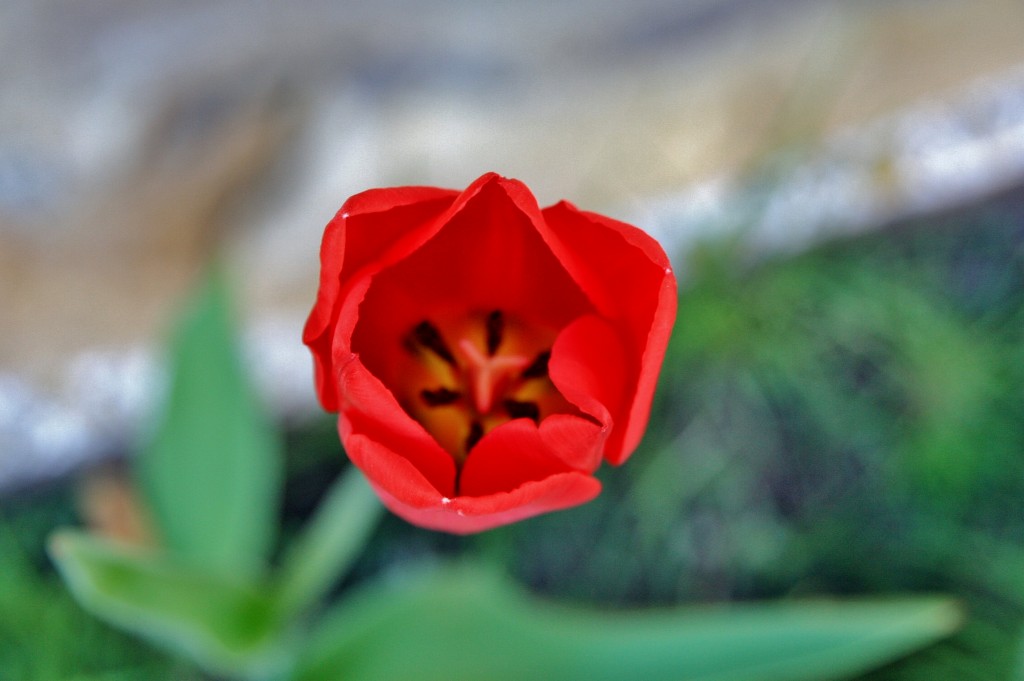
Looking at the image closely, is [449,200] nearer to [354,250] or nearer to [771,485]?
[354,250]

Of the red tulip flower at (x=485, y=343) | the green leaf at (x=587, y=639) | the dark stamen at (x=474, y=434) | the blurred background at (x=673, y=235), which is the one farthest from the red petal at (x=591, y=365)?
the blurred background at (x=673, y=235)

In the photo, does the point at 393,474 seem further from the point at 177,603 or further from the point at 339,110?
the point at 339,110

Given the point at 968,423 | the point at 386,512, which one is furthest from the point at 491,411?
the point at 968,423

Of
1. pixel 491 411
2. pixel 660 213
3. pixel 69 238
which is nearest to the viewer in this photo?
pixel 491 411

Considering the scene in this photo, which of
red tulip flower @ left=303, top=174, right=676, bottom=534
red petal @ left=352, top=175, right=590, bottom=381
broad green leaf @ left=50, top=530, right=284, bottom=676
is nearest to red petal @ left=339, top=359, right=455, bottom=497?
red tulip flower @ left=303, top=174, right=676, bottom=534

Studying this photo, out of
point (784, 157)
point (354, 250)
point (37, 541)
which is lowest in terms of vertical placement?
point (37, 541)

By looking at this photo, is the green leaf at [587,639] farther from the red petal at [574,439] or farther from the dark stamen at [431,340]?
the red petal at [574,439]

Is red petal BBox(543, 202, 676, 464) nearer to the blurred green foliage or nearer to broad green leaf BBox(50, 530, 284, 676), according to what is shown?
broad green leaf BBox(50, 530, 284, 676)
